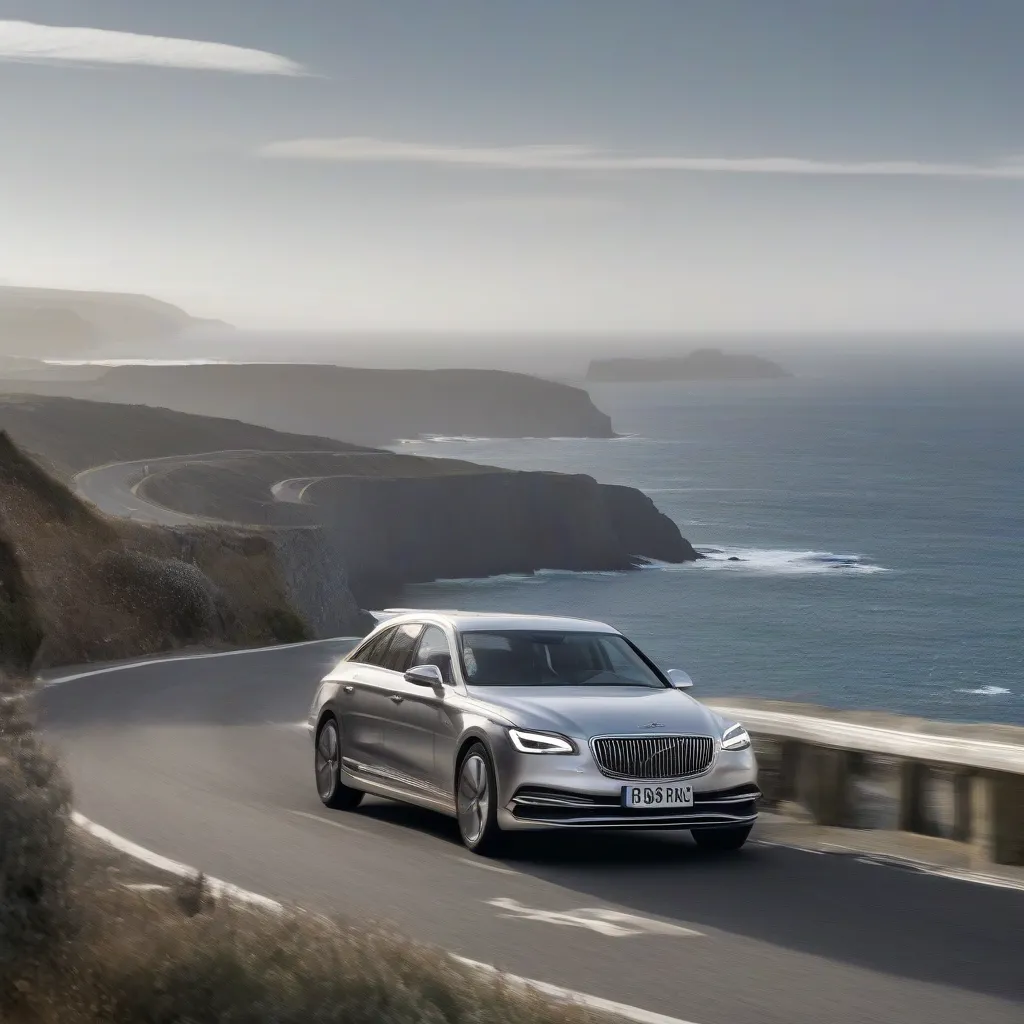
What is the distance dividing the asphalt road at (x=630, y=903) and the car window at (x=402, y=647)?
3.53 feet

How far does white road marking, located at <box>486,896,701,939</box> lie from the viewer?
28.5 feet

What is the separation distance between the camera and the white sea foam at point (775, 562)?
112 metres

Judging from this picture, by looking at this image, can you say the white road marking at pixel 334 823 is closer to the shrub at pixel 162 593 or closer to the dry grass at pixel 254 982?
the dry grass at pixel 254 982

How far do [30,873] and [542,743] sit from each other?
16.3 ft

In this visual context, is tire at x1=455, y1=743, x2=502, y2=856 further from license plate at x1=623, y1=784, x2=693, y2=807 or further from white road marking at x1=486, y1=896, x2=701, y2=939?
white road marking at x1=486, y1=896, x2=701, y2=939

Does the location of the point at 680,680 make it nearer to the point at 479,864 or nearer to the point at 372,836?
the point at 479,864

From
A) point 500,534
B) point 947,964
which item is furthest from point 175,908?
point 500,534

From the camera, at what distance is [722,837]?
1121cm

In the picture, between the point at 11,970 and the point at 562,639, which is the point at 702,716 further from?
the point at 11,970

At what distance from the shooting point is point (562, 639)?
12.0 metres

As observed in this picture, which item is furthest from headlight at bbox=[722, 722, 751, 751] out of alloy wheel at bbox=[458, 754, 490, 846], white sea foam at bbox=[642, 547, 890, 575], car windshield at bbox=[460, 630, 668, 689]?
white sea foam at bbox=[642, 547, 890, 575]

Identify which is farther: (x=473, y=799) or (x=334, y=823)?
(x=334, y=823)

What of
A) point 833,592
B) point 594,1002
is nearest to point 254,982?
point 594,1002

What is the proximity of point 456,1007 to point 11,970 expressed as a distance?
1427 millimetres
